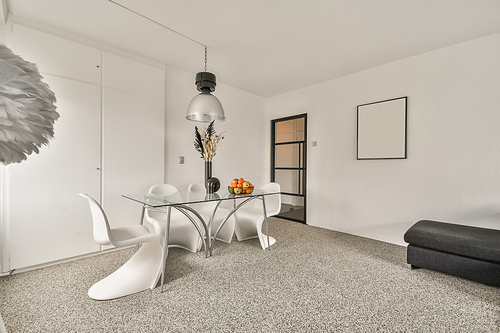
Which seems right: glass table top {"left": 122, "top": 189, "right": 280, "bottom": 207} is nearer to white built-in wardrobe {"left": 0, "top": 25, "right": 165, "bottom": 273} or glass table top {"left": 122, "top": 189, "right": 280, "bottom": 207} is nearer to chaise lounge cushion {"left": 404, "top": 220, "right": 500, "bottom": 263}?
white built-in wardrobe {"left": 0, "top": 25, "right": 165, "bottom": 273}

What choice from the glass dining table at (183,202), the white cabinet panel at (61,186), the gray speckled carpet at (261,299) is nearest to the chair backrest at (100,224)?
the glass dining table at (183,202)

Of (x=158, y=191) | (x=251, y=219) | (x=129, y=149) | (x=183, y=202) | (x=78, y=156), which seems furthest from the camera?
(x=251, y=219)

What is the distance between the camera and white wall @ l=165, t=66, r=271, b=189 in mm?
3705

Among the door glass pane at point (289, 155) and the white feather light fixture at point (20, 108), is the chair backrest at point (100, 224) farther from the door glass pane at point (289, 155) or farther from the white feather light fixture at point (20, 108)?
the door glass pane at point (289, 155)

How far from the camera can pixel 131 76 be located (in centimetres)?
313

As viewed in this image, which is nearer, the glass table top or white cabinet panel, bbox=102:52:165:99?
the glass table top

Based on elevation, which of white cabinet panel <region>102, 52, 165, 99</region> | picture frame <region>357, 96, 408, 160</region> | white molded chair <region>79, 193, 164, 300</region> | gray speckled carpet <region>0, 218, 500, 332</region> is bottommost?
gray speckled carpet <region>0, 218, 500, 332</region>

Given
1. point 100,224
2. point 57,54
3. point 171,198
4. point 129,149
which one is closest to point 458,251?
point 171,198

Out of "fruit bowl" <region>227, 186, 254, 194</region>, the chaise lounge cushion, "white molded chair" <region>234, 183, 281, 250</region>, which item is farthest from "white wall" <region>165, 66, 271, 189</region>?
the chaise lounge cushion

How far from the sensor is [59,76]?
260 centimetres

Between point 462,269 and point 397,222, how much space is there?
116 centimetres

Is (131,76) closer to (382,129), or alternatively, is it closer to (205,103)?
(205,103)

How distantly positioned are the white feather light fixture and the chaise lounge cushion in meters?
3.12

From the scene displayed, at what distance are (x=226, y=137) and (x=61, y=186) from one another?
268 cm
